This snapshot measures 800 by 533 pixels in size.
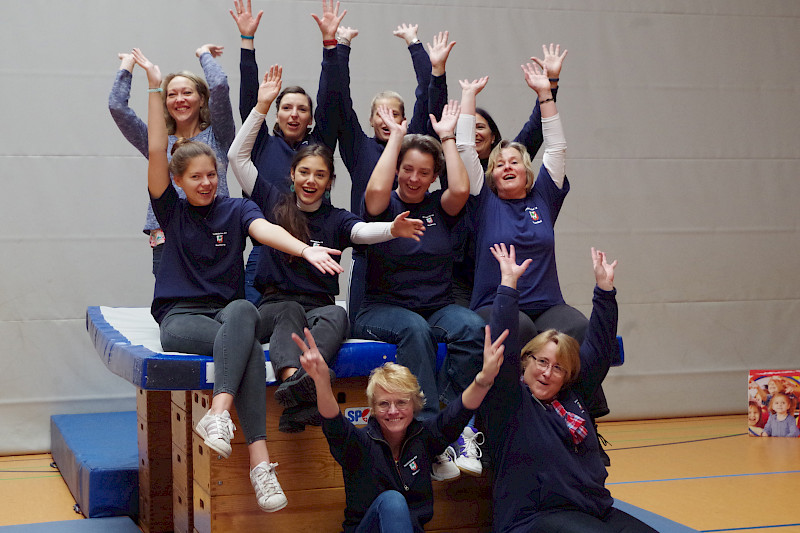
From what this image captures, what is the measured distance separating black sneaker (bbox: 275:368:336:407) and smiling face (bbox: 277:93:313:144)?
4.16ft

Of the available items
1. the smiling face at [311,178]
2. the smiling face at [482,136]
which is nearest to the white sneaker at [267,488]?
the smiling face at [311,178]

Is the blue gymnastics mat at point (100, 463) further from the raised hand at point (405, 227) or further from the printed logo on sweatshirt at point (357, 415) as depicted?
the raised hand at point (405, 227)

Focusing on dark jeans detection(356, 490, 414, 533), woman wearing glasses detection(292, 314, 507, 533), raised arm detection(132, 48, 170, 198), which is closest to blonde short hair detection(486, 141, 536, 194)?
woman wearing glasses detection(292, 314, 507, 533)

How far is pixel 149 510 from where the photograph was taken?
12.1 ft

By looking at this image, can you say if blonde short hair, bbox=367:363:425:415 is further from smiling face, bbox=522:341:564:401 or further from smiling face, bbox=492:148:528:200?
smiling face, bbox=492:148:528:200

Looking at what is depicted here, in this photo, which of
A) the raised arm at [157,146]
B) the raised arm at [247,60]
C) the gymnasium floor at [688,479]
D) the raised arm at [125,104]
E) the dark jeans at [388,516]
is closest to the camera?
the dark jeans at [388,516]

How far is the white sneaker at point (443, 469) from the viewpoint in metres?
3.02

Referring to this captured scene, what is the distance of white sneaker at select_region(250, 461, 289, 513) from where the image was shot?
108 inches

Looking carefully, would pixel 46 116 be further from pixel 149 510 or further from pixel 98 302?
pixel 149 510

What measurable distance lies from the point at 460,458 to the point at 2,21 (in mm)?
3654

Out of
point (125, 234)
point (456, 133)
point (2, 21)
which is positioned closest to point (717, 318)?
point (456, 133)

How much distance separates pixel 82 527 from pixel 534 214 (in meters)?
2.22

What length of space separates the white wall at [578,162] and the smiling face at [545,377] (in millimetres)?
2679

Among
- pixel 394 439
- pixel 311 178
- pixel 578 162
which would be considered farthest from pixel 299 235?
pixel 578 162
